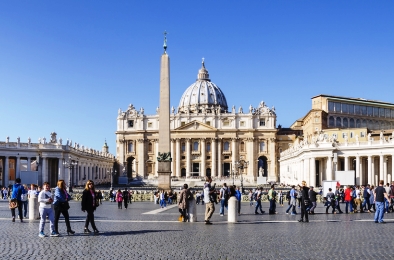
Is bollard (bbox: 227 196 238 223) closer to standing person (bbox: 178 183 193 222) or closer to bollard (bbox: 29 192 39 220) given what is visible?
standing person (bbox: 178 183 193 222)

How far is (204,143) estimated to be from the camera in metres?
96.8

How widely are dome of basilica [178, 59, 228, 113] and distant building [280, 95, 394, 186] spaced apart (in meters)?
40.1

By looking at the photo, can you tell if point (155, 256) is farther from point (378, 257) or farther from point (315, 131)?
point (315, 131)

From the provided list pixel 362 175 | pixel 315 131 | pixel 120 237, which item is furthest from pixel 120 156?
pixel 120 237

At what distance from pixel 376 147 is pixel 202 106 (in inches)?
3013

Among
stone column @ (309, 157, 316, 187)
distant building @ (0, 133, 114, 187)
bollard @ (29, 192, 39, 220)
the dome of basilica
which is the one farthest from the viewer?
the dome of basilica

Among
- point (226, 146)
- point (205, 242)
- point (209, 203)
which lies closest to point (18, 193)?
point (209, 203)

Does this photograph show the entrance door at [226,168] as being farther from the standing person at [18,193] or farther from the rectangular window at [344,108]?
the standing person at [18,193]

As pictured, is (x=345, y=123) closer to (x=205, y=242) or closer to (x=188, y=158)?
(x=188, y=158)

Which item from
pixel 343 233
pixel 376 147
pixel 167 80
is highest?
pixel 167 80

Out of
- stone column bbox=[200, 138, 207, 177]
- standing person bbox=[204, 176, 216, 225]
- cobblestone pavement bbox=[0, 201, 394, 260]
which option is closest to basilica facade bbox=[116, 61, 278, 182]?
stone column bbox=[200, 138, 207, 177]

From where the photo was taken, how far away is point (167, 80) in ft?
105

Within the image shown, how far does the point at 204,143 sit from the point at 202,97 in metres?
32.1

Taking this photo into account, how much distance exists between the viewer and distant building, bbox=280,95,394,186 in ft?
172
